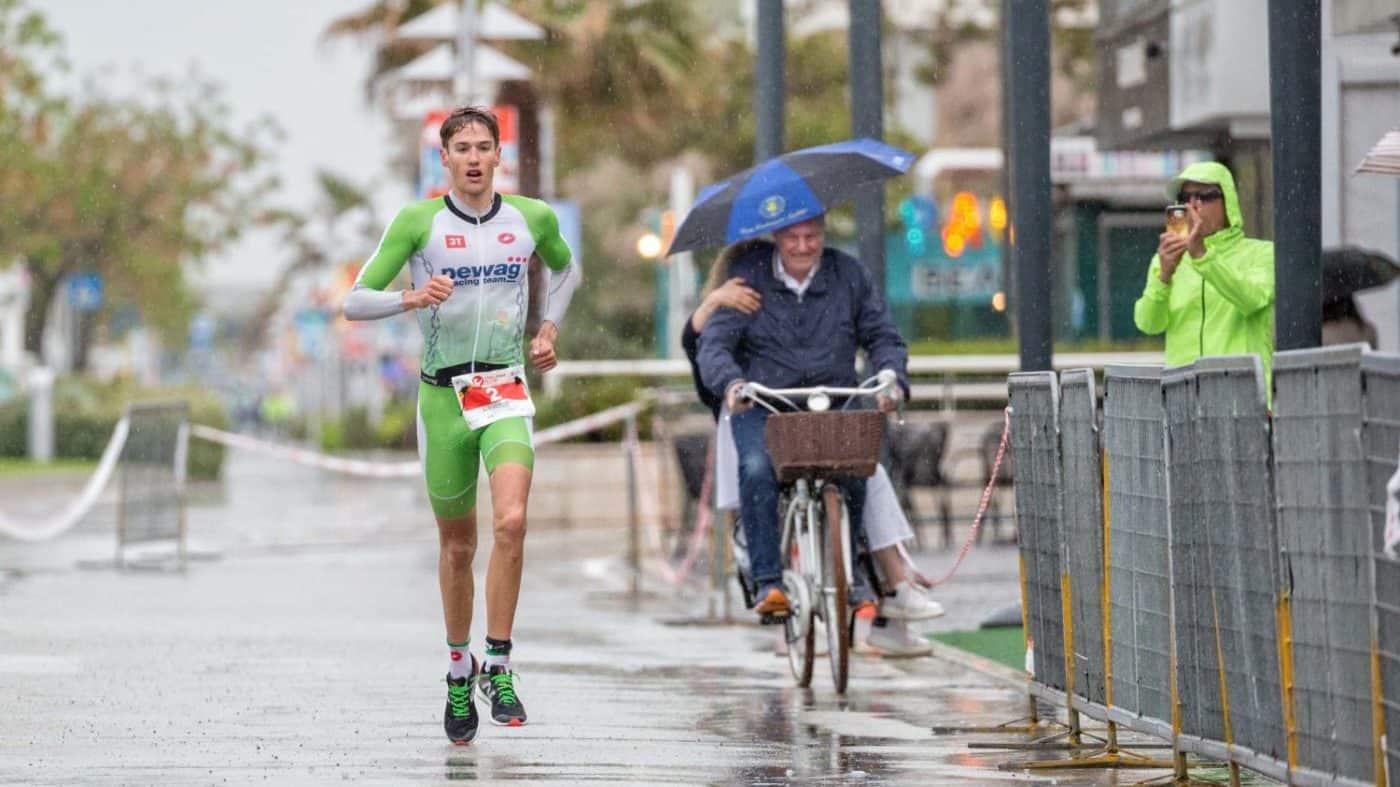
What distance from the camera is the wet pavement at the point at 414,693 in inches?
328

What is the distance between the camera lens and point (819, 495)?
1094 cm

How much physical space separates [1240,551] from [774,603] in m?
4.18

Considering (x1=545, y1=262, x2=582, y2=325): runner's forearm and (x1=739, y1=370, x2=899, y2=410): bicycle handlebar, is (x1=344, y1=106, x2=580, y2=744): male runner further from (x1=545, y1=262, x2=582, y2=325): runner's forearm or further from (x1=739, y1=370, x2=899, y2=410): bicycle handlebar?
(x1=739, y1=370, x2=899, y2=410): bicycle handlebar

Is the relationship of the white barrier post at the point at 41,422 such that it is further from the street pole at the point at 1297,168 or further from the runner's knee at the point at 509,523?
the street pole at the point at 1297,168

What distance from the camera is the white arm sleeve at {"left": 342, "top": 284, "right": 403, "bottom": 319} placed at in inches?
→ 357

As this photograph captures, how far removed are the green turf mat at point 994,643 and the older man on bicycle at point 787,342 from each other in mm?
1609

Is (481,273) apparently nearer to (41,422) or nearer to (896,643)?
(896,643)

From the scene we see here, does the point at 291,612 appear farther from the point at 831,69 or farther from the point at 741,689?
the point at 831,69

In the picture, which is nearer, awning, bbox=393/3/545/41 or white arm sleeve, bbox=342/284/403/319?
white arm sleeve, bbox=342/284/403/319

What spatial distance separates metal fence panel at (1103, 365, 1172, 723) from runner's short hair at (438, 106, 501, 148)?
90.4 inches

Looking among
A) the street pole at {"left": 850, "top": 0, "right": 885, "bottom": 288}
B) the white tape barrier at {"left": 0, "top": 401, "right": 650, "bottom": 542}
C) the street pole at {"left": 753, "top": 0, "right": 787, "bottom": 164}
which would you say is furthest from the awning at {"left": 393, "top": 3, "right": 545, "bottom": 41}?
the street pole at {"left": 850, "top": 0, "right": 885, "bottom": 288}

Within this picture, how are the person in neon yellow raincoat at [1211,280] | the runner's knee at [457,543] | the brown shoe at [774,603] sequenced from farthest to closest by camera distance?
the brown shoe at [774,603] → the person in neon yellow raincoat at [1211,280] → the runner's knee at [457,543]

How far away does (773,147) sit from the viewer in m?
14.8

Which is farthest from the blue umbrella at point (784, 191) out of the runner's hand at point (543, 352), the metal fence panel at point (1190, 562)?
the metal fence panel at point (1190, 562)
